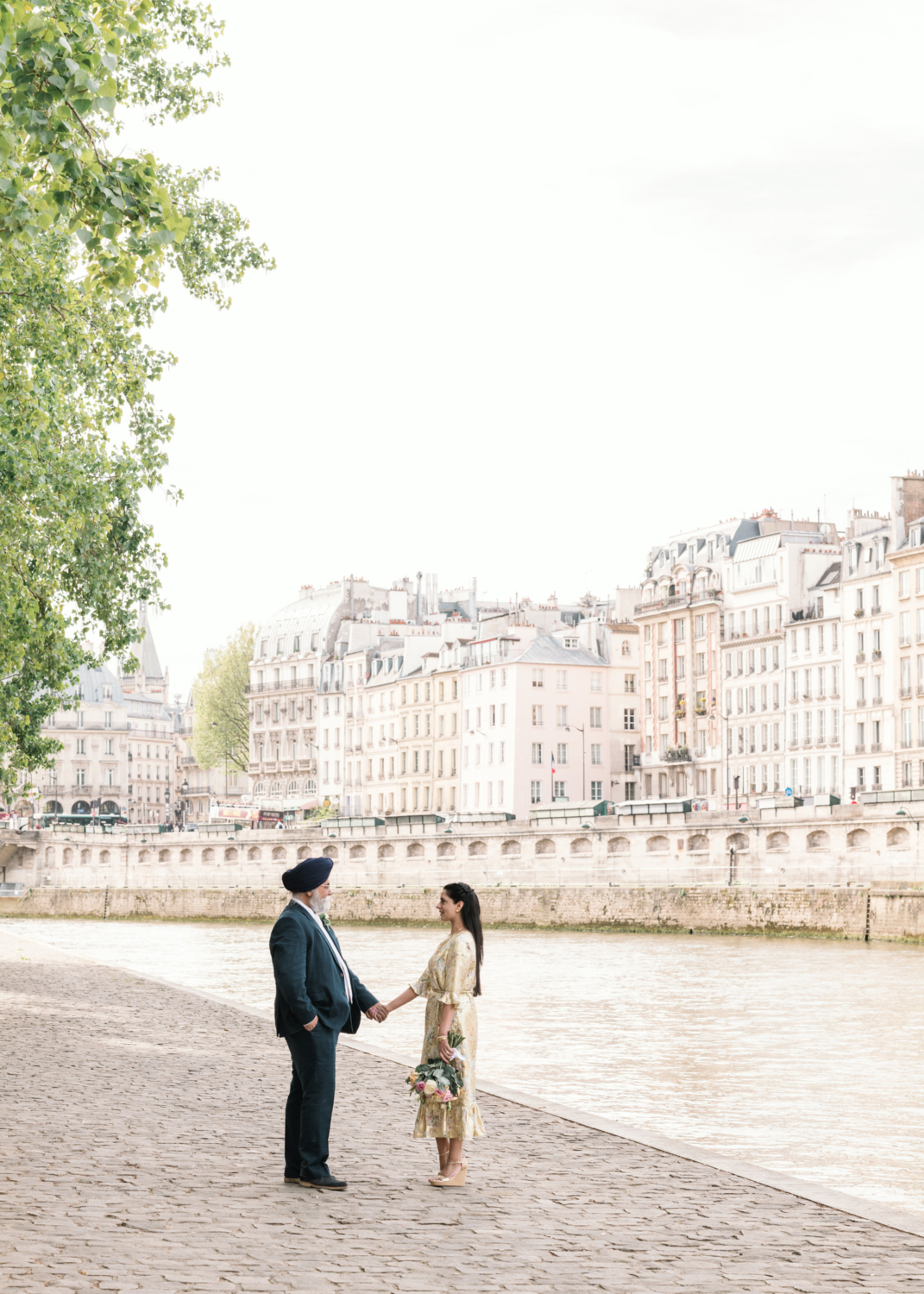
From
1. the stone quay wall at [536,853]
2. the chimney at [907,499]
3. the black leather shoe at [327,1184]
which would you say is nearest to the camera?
the black leather shoe at [327,1184]

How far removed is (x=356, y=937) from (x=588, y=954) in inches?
542

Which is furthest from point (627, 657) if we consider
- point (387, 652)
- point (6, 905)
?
point (6, 905)

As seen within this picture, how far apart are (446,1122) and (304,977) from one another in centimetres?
105

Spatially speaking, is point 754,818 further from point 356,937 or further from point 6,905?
point 6,905

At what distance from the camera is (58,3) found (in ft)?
38.2

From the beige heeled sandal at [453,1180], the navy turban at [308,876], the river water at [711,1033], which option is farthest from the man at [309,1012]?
the river water at [711,1033]

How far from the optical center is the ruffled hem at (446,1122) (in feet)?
31.9

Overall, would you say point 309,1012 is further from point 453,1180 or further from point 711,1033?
A: point 711,1033

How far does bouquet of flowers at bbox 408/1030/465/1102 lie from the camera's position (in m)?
9.76

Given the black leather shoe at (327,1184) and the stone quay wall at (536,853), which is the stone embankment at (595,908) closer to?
the stone quay wall at (536,853)

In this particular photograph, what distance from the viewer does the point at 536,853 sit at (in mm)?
74062

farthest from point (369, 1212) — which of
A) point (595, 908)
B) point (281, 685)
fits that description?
point (281, 685)

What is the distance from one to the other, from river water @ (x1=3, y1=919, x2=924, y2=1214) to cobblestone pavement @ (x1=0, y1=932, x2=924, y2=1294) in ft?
10.8

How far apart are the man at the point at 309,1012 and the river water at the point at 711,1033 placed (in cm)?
466
